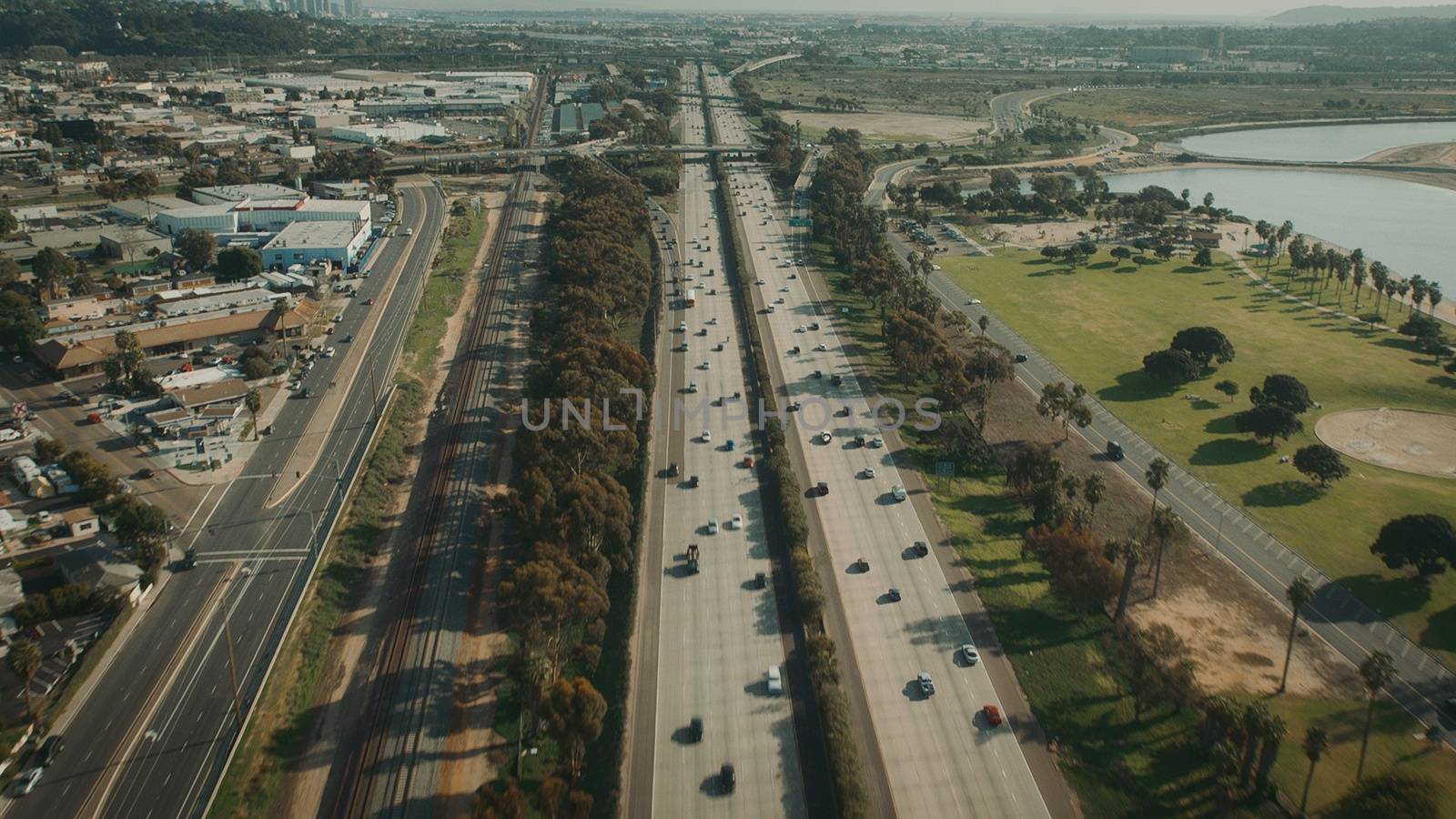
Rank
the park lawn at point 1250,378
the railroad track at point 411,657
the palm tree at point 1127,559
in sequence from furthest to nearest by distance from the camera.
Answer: the park lawn at point 1250,378
the palm tree at point 1127,559
the railroad track at point 411,657

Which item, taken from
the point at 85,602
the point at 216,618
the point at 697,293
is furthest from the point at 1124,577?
the point at 697,293

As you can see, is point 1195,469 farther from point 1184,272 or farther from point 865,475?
point 1184,272

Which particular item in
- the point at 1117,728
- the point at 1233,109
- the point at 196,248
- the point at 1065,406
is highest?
the point at 1233,109

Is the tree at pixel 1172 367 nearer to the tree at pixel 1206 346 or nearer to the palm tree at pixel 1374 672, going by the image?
the tree at pixel 1206 346

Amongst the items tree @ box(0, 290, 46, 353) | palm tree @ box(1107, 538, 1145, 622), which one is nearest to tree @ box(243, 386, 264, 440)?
tree @ box(0, 290, 46, 353)

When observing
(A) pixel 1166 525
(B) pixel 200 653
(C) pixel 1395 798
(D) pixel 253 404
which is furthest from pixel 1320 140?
(B) pixel 200 653

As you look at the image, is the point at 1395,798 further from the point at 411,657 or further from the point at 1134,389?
the point at 1134,389

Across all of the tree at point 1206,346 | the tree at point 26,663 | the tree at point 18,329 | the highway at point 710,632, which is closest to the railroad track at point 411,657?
the highway at point 710,632
